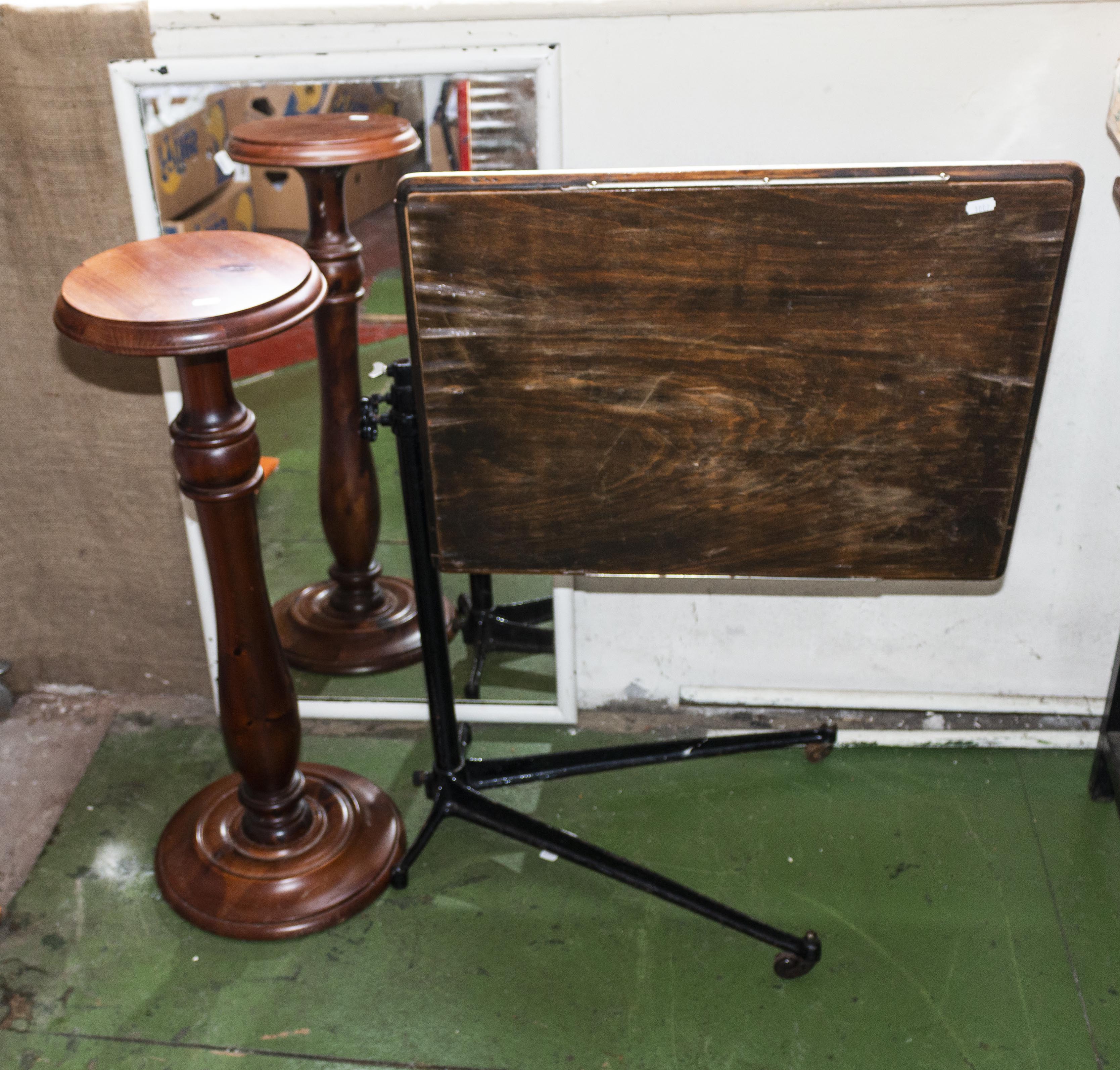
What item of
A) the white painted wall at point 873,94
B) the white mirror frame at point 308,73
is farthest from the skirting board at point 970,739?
the white mirror frame at point 308,73

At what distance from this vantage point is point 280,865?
2.05 meters

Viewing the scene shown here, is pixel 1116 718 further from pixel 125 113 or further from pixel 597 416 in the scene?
pixel 125 113

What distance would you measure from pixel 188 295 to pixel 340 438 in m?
0.72

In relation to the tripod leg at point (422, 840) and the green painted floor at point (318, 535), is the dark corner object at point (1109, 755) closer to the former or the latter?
the green painted floor at point (318, 535)

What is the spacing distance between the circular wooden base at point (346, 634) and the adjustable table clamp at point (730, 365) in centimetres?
83

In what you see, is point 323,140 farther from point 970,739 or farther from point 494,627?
point 970,739

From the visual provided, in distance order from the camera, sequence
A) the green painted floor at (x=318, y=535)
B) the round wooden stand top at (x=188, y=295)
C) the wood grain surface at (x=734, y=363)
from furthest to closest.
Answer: the green painted floor at (x=318, y=535) < the round wooden stand top at (x=188, y=295) < the wood grain surface at (x=734, y=363)

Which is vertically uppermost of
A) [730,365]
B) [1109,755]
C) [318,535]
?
[730,365]

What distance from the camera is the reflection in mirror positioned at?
1.96m

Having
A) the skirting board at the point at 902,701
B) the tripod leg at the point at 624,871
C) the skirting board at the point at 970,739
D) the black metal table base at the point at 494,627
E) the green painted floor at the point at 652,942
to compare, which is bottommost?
the green painted floor at the point at 652,942

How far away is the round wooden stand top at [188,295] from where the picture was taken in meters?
1.50

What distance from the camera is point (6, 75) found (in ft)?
6.41

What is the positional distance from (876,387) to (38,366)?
156 cm

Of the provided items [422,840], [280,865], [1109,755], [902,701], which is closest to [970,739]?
[902,701]
